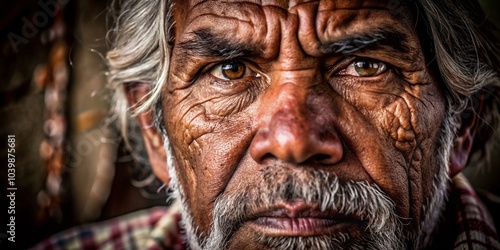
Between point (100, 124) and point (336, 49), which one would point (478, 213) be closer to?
point (336, 49)

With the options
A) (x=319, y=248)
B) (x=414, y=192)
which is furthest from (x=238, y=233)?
(x=414, y=192)

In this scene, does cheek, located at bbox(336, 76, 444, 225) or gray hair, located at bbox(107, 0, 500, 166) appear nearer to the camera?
cheek, located at bbox(336, 76, 444, 225)

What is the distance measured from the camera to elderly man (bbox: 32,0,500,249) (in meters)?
1.64

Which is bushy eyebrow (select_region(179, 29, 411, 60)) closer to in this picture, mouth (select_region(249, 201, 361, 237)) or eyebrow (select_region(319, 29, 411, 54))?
eyebrow (select_region(319, 29, 411, 54))

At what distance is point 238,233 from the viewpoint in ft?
5.69

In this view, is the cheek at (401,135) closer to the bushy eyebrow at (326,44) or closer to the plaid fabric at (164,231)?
the bushy eyebrow at (326,44)

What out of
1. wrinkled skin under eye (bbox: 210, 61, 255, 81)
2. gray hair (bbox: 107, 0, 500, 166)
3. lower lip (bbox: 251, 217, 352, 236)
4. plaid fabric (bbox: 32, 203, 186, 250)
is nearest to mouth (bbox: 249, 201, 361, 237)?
lower lip (bbox: 251, 217, 352, 236)

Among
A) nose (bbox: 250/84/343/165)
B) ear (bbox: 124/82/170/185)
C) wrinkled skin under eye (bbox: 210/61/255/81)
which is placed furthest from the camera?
ear (bbox: 124/82/170/185)

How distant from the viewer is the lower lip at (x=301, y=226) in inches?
65.0

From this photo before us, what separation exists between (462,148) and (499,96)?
1.31ft

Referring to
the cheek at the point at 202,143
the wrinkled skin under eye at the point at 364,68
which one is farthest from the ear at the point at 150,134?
the wrinkled skin under eye at the point at 364,68

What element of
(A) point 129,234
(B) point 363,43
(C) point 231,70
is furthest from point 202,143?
(A) point 129,234

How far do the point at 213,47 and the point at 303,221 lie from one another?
2.06ft

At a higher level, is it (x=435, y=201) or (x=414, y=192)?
(x=414, y=192)
